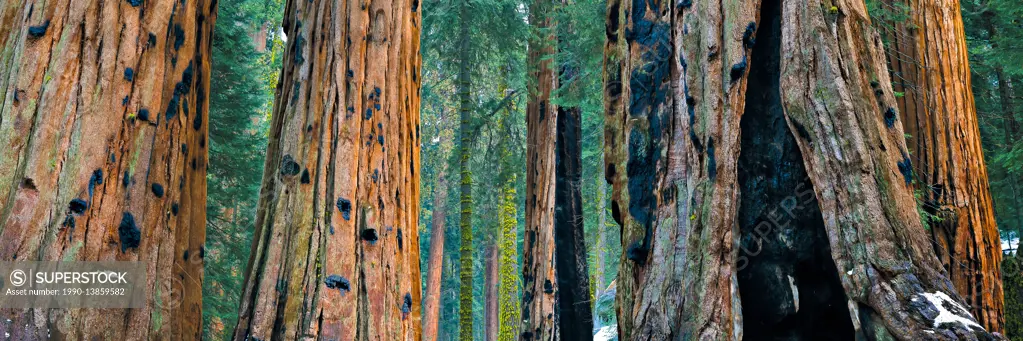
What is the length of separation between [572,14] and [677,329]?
7084mm

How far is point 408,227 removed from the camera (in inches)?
177

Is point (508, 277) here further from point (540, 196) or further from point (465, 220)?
point (540, 196)

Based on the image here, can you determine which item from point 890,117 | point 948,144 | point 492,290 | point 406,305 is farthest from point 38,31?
point 492,290

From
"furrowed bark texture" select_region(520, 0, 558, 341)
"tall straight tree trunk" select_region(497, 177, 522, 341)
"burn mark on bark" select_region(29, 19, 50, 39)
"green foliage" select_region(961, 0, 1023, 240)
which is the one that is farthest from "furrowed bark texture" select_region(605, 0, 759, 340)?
"tall straight tree trunk" select_region(497, 177, 522, 341)

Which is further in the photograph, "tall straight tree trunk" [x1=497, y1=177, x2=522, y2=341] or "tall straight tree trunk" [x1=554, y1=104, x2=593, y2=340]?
"tall straight tree trunk" [x1=497, y1=177, x2=522, y2=341]

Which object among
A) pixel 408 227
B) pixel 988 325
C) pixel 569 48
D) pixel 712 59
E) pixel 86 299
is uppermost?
pixel 569 48

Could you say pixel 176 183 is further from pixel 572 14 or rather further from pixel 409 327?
pixel 572 14

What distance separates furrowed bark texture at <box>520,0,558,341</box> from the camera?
32.9 ft

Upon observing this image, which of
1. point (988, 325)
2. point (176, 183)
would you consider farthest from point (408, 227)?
point (988, 325)

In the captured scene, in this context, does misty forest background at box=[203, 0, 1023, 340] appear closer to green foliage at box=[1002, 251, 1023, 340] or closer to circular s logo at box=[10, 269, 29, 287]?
green foliage at box=[1002, 251, 1023, 340]

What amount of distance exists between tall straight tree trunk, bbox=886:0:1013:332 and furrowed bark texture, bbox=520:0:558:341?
4.93 meters

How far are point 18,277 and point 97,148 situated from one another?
0.72 metres

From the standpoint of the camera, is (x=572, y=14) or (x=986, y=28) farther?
(x=986, y=28)

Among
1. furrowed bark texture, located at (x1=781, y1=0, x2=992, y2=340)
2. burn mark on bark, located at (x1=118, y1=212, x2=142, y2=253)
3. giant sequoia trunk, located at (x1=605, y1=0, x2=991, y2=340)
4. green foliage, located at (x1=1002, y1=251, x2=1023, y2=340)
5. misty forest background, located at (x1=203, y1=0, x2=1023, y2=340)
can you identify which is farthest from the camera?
misty forest background, located at (x1=203, y1=0, x2=1023, y2=340)
